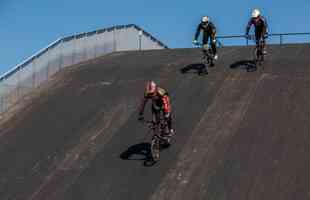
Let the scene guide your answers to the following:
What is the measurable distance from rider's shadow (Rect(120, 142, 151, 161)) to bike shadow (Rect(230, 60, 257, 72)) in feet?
21.1

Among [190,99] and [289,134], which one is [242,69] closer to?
[190,99]

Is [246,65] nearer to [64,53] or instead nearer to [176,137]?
[176,137]

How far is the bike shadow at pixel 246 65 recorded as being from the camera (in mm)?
24125

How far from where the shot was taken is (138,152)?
747 inches

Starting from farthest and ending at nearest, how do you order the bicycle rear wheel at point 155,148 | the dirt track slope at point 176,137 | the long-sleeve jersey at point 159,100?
the long-sleeve jersey at point 159,100, the bicycle rear wheel at point 155,148, the dirt track slope at point 176,137

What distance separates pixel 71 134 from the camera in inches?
837

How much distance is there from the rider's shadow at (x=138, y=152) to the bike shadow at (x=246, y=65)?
6440mm

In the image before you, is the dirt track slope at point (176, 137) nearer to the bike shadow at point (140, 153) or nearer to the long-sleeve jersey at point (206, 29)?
the bike shadow at point (140, 153)

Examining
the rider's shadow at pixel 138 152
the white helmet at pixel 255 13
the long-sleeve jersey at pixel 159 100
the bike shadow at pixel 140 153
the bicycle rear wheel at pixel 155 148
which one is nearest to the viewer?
the bicycle rear wheel at pixel 155 148

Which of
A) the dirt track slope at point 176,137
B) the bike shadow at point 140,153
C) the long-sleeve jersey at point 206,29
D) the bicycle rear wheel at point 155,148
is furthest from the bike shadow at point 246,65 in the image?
the bicycle rear wheel at point 155,148

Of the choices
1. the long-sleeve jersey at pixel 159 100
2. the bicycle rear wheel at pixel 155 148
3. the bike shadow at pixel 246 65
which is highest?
the bike shadow at pixel 246 65

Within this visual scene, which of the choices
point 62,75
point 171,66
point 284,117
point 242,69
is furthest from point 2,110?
point 284,117

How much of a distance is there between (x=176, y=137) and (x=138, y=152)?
1.25 metres

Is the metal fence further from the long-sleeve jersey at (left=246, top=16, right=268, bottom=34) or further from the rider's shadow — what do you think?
the long-sleeve jersey at (left=246, top=16, right=268, bottom=34)
